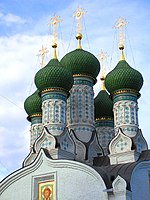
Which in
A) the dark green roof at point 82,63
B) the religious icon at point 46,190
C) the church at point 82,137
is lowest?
the religious icon at point 46,190

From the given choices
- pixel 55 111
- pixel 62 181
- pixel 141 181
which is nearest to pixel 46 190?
pixel 62 181

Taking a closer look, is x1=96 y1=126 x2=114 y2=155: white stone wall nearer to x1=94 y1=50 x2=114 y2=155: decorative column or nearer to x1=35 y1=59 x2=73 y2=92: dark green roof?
x1=94 y1=50 x2=114 y2=155: decorative column

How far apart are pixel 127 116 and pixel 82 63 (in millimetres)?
2721

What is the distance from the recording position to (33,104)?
18.1m

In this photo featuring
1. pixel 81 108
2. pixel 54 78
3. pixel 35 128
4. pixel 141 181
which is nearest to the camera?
pixel 141 181

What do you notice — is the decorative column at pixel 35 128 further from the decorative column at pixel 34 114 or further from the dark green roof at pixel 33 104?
the dark green roof at pixel 33 104

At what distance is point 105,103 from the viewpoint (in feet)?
59.4

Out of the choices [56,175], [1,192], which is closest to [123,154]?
[56,175]

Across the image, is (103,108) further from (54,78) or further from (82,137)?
(54,78)

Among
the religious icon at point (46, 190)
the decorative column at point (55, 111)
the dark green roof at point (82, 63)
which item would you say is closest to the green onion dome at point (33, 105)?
the dark green roof at point (82, 63)

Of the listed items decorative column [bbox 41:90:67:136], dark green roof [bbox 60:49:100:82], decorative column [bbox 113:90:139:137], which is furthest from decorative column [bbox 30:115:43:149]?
decorative column [bbox 113:90:139:137]

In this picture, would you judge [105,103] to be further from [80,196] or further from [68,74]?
[80,196]

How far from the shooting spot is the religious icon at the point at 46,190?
13211 millimetres

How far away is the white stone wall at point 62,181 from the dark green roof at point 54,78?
2.93 m
